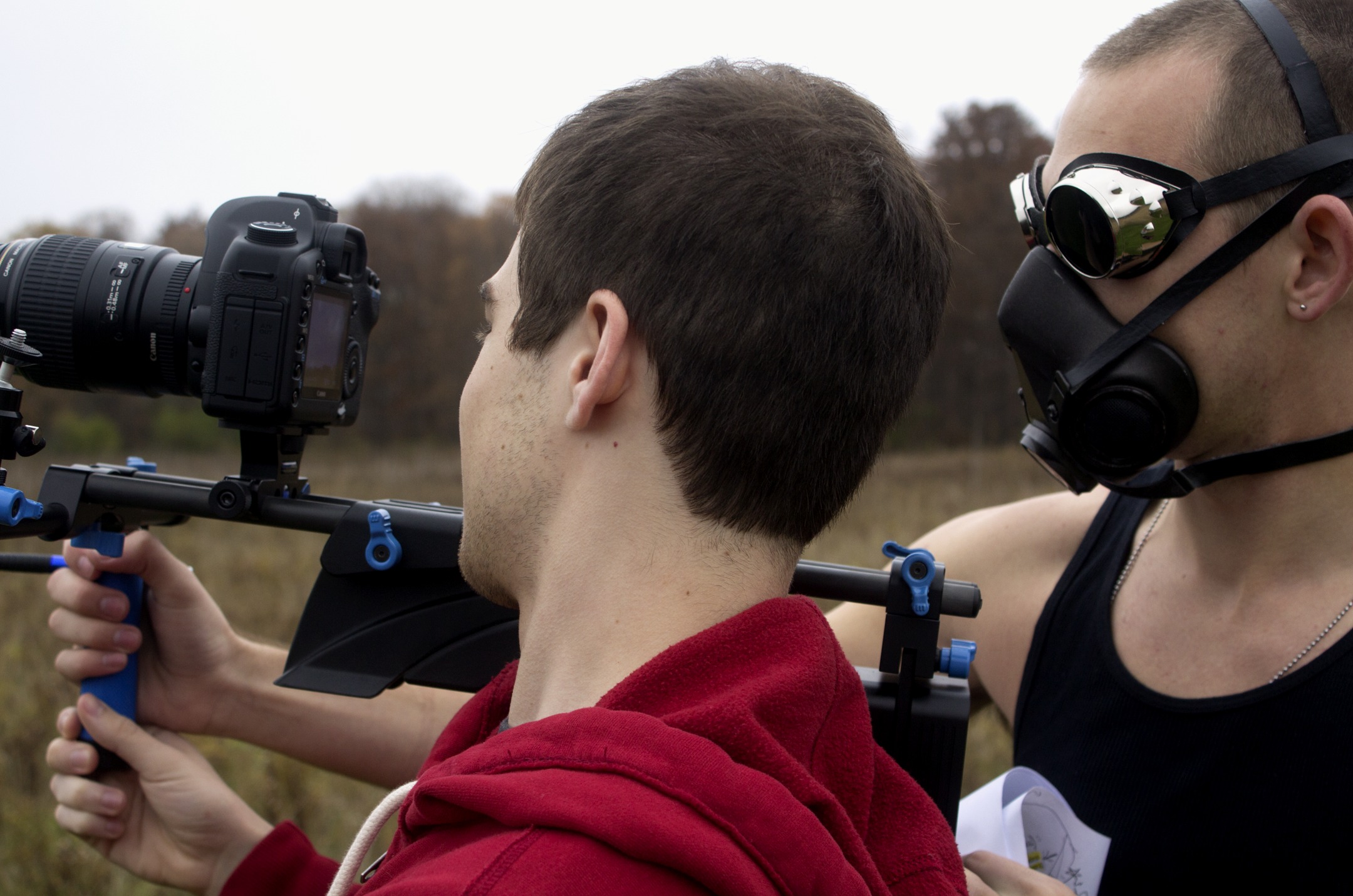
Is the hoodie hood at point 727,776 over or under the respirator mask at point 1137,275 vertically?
under

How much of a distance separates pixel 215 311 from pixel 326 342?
0.19 meters

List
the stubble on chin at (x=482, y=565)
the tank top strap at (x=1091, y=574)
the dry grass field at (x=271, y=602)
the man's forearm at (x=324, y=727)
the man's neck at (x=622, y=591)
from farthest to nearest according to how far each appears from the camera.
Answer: the dry grass field at (x=271, y=602)
the man's forearm at (x=324, y=727)
the tank top strap at (x=1091, y=574)
the stubble on chin at (x=482, y=565)
the man's neck at (x=622, y=591)

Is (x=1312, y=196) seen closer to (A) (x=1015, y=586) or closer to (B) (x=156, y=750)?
(A) (x=1015, y=586)

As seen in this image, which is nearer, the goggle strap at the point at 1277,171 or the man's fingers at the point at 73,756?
the goggle strap at the point at 1277,171

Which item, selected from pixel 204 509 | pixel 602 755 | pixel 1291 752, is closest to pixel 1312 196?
pixel 1291 752

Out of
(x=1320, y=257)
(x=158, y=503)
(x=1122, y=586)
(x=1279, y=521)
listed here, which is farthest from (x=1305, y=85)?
(x=158, y=503)

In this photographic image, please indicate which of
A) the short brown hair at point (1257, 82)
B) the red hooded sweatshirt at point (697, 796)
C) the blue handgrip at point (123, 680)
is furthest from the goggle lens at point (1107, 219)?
the blue handgrip at point (123, 680)

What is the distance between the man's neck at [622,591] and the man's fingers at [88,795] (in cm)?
127

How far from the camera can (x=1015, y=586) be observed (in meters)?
2.30

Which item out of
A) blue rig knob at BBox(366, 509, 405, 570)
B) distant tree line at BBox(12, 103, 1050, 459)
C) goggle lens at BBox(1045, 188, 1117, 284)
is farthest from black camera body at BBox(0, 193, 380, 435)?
distant tree line at BBox(12, 103, 1050, 459)

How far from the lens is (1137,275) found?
189 cm

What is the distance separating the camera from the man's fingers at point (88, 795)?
206 centimetres

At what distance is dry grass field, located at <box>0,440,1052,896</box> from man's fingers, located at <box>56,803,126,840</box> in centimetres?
150

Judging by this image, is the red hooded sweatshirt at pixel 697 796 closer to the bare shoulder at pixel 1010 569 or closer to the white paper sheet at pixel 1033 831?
the white paper sheet at pixel 1033 831
